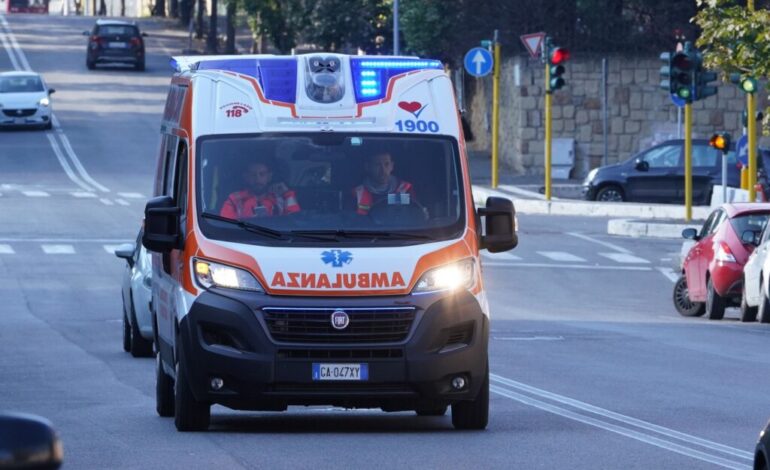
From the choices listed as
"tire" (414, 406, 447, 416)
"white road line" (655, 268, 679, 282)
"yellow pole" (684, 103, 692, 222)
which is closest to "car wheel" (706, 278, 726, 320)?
"white road line" (655, 268, 679, 282)

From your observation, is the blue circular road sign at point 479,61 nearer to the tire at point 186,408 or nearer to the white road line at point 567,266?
the white road line at point 567,266

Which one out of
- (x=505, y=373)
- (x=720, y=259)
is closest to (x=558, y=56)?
(x=720, y=259)

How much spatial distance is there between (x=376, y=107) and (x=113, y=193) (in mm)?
31670

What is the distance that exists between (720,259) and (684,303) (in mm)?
1470

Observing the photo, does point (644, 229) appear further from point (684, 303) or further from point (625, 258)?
point (684, 303)

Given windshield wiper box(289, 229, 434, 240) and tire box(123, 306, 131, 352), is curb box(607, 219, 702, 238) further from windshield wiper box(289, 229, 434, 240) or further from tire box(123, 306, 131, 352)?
windshield wiper box(289, 229, 434, 240)

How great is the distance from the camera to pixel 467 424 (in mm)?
10695

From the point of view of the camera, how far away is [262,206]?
412 inches

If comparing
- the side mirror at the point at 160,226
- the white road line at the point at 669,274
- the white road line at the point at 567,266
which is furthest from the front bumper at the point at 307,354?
the white road line at the point at 567,266

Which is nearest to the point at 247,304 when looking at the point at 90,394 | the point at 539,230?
the point at 90,394

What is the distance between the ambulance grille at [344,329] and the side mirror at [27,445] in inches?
259

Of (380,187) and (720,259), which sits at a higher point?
(380,187)

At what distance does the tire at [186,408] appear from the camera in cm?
1034

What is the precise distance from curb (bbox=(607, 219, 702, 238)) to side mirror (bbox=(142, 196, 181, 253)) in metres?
24.7
